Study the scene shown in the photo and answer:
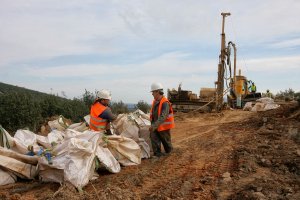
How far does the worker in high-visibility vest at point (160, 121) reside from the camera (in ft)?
23.8

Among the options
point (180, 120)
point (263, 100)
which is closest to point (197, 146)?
point (180, 120)

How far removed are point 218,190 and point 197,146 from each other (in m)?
3.18

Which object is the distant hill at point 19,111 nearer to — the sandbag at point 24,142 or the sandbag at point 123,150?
the sandbag at point 24,142

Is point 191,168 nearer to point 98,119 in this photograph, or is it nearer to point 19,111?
point 98,119

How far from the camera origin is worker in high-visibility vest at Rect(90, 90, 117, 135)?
6.96 m

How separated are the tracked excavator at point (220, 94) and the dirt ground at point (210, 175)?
9.30 m

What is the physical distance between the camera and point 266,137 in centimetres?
823

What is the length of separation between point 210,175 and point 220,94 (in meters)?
12.5

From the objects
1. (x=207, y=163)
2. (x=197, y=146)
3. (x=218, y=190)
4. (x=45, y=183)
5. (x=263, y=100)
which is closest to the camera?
(x=218, y=190)

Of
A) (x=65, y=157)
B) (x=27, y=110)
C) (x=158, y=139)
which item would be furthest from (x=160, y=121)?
(x=27, y=110)

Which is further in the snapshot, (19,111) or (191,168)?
(19,111)

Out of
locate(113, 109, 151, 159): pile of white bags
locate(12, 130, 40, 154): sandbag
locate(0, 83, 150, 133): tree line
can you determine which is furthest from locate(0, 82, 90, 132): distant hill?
locate(113, 109, 151, 159): pile of white bags

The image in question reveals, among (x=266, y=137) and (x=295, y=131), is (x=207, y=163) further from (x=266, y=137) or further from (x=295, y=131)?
(x=295, y=131)

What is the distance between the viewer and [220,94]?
58.6 feet
